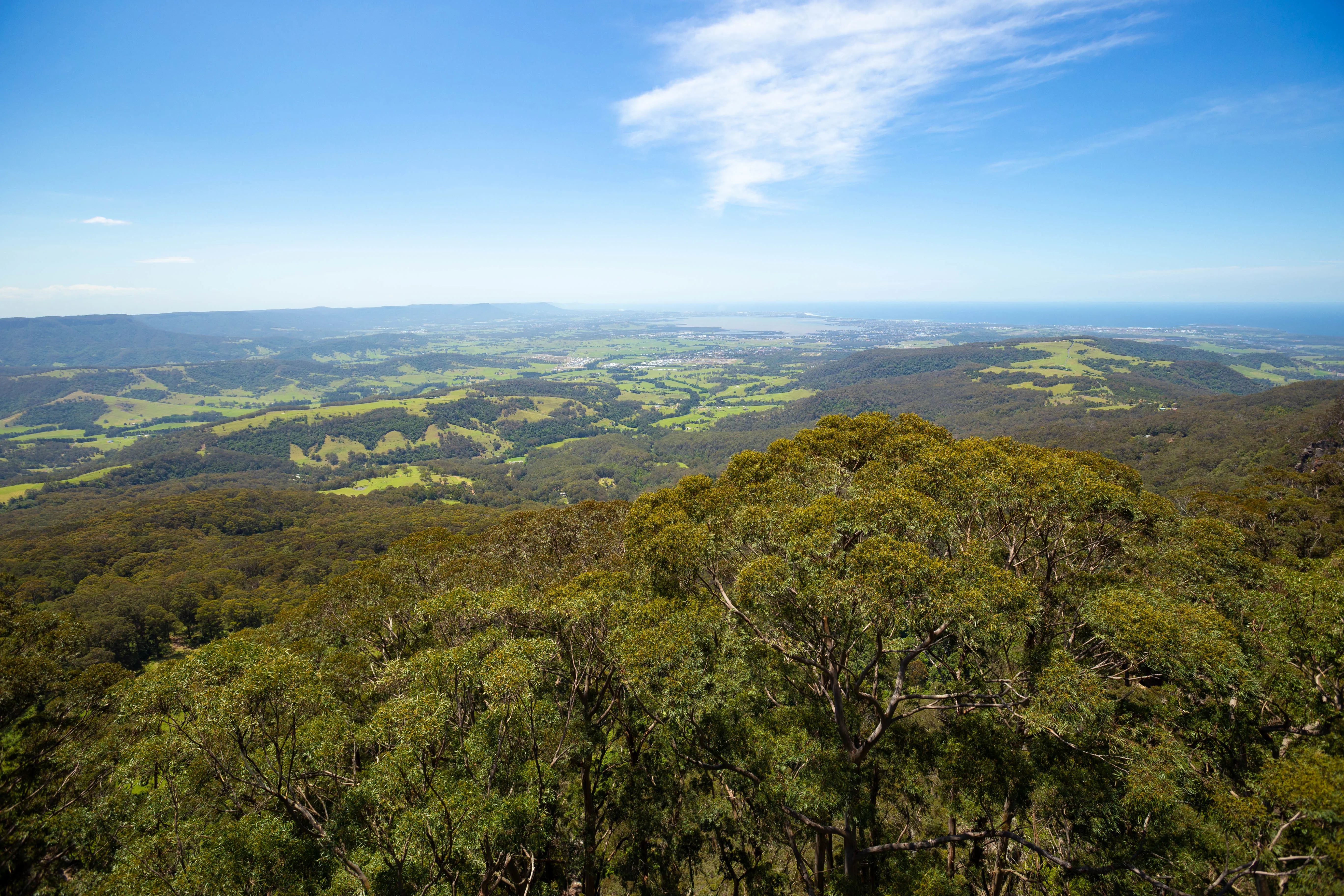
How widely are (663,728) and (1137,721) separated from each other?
14026 mm

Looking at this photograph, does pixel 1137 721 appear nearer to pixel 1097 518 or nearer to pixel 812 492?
pixel 1097 518

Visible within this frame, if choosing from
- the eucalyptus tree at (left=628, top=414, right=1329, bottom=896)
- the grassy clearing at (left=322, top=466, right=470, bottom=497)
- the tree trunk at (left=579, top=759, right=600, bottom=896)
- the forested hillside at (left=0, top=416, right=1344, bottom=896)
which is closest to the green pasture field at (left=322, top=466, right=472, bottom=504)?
the grassy clearing at (left=322, top=466, right=470, bottom=497)

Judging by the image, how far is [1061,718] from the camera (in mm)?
11914

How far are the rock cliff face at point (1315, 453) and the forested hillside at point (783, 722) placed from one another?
293 feet

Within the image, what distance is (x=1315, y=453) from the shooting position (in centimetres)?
7550

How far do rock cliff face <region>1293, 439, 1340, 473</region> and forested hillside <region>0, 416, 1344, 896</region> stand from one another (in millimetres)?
89182

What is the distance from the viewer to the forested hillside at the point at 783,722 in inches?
452

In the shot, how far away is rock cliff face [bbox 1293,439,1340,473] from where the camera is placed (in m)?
71.8

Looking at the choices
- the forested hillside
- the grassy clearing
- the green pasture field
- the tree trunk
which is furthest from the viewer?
the green pasture field

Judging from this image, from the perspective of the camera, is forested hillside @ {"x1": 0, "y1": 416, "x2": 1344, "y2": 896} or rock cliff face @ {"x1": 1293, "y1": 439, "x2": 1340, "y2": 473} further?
rock cliff face @ {"x1": 1293, "y1": 439, "x2": 1340, "y2": 473}

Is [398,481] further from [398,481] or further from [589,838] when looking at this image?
[589,838]

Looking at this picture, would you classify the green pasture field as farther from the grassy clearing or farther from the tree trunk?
the tree trunk

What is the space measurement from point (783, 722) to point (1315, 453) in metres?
114

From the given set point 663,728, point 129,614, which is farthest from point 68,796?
point 129,614
